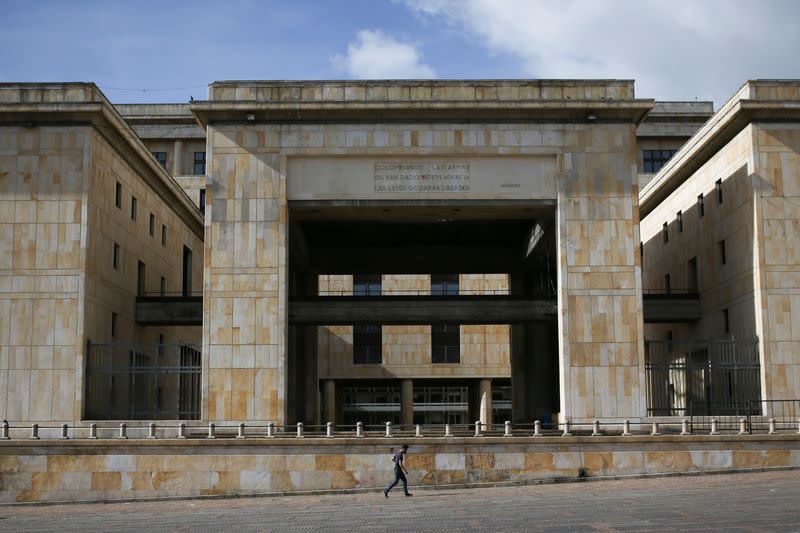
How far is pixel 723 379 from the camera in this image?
49781mm

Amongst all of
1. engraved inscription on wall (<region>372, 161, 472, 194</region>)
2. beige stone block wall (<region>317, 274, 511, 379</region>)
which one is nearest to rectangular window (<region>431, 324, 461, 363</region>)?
beige stone block wall (<region>317, 274, 511, 379</region>)

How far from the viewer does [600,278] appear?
150 feet

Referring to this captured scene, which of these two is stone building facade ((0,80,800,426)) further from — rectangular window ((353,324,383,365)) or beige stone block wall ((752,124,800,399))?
rectangular window ((353,324,383,365))

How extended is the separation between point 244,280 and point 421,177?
30.0ft

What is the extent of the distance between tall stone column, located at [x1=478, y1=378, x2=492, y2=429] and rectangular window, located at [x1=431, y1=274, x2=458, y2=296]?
25.0 feet

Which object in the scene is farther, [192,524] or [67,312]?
[67,312]

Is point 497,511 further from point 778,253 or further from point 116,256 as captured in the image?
point 116,256

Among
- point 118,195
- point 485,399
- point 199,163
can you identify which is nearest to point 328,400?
point 485,399

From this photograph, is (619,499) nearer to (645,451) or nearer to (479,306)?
(645,451)

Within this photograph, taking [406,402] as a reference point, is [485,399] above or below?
above

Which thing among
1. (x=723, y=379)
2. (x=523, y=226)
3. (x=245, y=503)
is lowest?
(x=245, y=503)

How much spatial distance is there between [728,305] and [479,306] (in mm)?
11952

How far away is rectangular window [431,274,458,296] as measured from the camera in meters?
82.7

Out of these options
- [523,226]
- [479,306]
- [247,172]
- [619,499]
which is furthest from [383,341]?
[619,499]
